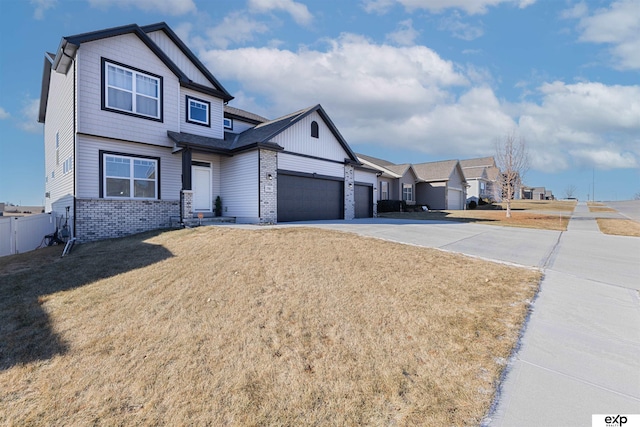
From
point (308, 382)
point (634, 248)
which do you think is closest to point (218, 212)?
point (308, 382)

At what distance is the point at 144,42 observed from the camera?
13.0 m

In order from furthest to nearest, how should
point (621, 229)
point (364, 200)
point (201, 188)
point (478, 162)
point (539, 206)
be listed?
1. point (478, 162)
2. point (539, 206)
3. point (364, 200)
4. point (201, 188)
5. point (621, 229)

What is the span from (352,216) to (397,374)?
15573 mm

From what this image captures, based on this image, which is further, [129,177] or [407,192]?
[407,192]

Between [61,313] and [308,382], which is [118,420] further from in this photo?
[61,313]

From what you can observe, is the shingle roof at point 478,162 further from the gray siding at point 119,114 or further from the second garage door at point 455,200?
the gray siding at point 119,114

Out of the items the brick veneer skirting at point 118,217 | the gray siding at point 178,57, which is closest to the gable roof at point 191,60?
the gray siding at point 178,57

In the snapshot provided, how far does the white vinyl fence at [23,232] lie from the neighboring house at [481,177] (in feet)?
137

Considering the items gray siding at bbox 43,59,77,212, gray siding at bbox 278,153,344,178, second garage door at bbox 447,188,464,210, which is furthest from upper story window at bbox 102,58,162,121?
second garage door at bbox 447,188,464,210

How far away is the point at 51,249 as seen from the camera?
11.2 meters

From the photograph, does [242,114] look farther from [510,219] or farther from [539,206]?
[539,206]

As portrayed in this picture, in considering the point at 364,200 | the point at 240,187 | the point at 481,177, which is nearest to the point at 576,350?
the point at 240,187

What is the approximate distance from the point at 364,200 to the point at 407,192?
12.0 metres

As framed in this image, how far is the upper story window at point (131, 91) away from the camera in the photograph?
39.2ft
